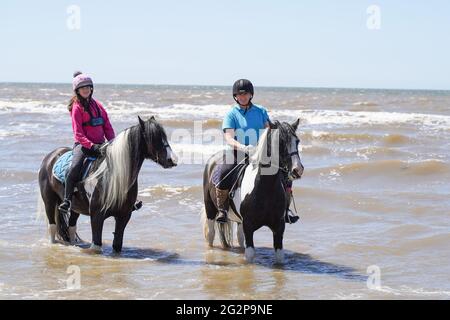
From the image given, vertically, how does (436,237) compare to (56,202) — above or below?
below

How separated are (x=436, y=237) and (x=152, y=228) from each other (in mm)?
3996

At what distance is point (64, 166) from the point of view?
755 cm

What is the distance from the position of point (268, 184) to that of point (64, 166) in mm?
2589

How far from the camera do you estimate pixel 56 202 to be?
313 inches

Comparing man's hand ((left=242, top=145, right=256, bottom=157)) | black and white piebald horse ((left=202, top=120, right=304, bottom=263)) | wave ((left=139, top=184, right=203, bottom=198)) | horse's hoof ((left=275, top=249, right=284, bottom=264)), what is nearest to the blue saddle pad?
black and white piebald horse ((left=202, top=120, right=304, bottom=263))

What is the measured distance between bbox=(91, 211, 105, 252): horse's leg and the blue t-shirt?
1.81 metres

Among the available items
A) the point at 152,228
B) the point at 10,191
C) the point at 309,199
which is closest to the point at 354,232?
the point at 309,199

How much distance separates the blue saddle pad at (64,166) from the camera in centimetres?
742

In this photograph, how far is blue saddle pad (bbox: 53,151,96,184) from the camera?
24.3 ft

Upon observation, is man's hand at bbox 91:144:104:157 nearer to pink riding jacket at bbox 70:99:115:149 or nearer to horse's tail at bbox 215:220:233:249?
pink riding jacket at bbox 70:99:115:149

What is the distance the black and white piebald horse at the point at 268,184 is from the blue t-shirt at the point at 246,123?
1.02 feet

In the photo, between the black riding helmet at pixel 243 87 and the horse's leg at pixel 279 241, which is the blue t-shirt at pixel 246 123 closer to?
the black riding helmet at pixel 243 87

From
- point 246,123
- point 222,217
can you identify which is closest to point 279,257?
point 222,217

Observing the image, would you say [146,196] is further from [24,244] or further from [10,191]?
[24,244]
